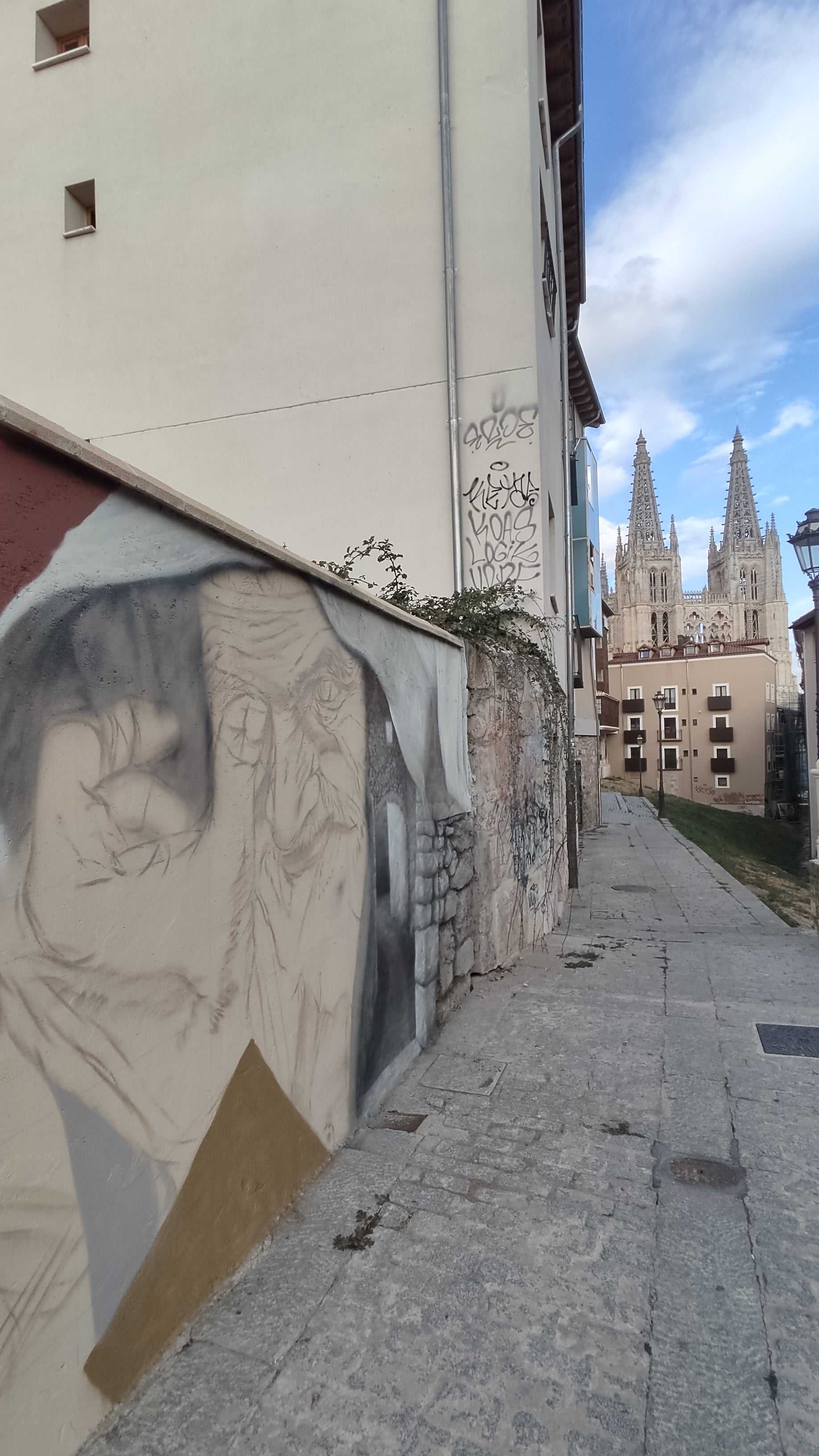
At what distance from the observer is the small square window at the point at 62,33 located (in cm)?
902

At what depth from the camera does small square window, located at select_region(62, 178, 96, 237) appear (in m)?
9.07

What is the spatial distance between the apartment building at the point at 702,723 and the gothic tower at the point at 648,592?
18527 mm

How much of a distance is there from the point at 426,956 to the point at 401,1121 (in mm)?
1059

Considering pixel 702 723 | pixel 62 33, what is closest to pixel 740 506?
pixel 702 723

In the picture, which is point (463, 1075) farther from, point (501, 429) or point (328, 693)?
point (501, 429)

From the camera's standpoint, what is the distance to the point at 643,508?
72875 mm

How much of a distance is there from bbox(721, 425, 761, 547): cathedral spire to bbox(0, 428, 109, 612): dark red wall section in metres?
82.2

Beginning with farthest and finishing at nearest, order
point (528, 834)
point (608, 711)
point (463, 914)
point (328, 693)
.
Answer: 1. point (608, 711)
2. point (528, 834)
3. point (463, 914)
4. point (328, 693)

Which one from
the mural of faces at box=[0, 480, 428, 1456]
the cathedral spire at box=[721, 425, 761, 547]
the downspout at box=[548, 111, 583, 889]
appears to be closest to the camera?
the mural of faces at box=[0, 480, 428, 1456]

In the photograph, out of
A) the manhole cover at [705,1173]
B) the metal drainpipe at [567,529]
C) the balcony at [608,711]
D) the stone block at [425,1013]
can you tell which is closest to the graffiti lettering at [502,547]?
the metal drainpipe at [567,529]

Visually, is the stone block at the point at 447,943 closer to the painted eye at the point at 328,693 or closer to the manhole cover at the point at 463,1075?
the manhole cover at the point at 463,1075

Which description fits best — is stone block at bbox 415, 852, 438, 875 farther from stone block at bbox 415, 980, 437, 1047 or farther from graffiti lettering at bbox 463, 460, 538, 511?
graffiti lettering at bbox 463, 460, 538, 511

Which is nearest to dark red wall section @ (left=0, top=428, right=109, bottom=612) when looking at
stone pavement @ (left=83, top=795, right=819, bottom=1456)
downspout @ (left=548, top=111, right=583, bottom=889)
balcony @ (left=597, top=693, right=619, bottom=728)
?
stone pavement @ (left=83, top=795, right=819, bottom=1456)

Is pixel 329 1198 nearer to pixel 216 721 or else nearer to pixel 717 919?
pixel 216 721
